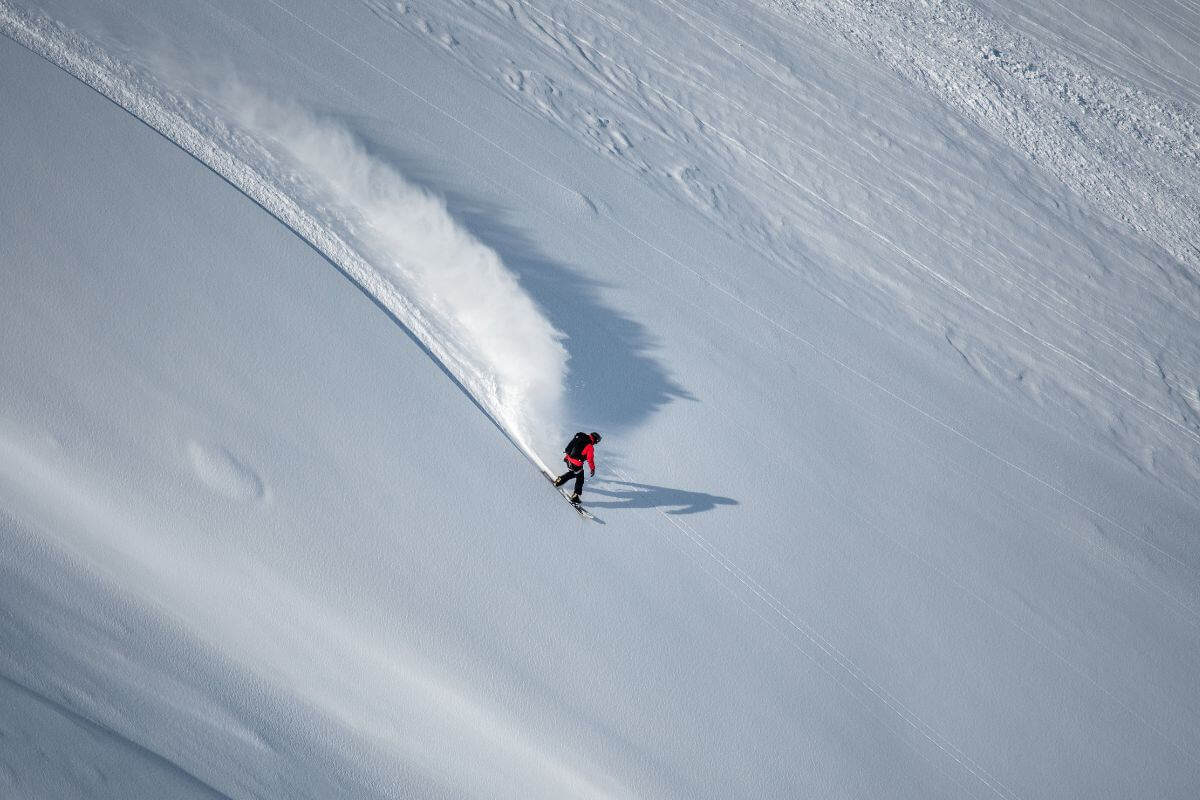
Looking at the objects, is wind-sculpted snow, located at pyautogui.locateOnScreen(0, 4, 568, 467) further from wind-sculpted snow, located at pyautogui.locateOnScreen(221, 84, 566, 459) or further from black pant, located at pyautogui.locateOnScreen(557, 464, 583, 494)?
black pant, located at pyautogui.locateOnScreen(557, 464, 583, 494)

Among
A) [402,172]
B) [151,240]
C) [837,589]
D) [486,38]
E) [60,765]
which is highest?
[486,38]

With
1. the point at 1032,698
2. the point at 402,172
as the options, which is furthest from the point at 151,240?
the point at 1032,698

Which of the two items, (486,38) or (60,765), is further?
(486,38)

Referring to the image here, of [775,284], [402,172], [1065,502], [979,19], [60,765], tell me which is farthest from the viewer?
[979,19]

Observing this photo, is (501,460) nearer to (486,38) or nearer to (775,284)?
(775,284)

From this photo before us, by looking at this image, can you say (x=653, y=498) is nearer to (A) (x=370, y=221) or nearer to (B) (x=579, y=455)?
(B) (x=579, y=455)

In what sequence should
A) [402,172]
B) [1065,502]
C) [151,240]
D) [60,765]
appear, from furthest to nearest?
[1065,502] → [402,172] → [151,240] → [60,765]
